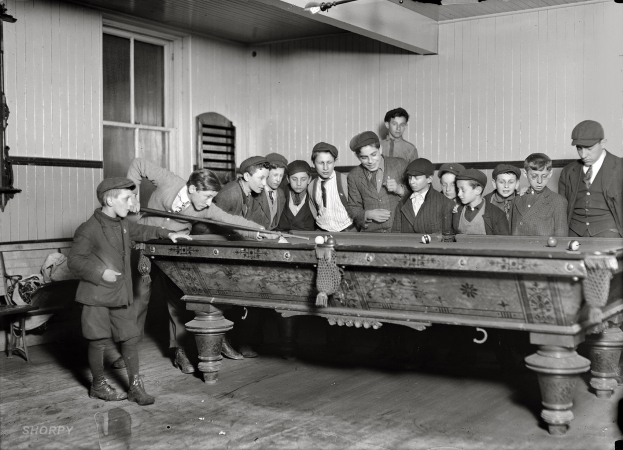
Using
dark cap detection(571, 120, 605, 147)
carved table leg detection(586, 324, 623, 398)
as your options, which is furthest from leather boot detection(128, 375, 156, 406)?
dark cap detection(571, 120, 605, 147)

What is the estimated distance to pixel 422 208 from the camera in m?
5.52

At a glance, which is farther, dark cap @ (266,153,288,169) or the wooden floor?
dark cap @ (266,153,288,169)

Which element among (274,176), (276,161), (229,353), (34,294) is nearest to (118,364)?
(229,353)

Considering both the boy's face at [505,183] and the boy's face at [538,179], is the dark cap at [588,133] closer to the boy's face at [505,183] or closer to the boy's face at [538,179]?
the boy's face at [538,179]

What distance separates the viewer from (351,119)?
790cm

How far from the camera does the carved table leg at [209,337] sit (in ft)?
15.7

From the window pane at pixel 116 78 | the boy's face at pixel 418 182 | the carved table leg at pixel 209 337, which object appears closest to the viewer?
the carved table leg at pixel 209 337

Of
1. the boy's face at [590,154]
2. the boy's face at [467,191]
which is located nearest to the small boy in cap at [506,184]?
the boy's face at [467,191]

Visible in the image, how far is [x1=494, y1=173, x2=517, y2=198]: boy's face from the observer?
548cm

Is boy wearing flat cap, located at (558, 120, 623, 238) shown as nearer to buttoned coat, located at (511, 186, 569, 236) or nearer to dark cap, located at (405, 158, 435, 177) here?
buttoned coat, located at (511, 186, 569, 236)

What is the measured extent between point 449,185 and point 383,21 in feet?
5.68

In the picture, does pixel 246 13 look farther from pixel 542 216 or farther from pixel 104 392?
pixel 104 392

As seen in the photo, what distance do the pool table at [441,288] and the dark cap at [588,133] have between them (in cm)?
87

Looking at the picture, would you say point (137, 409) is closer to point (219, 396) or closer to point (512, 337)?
point (219, 396)
